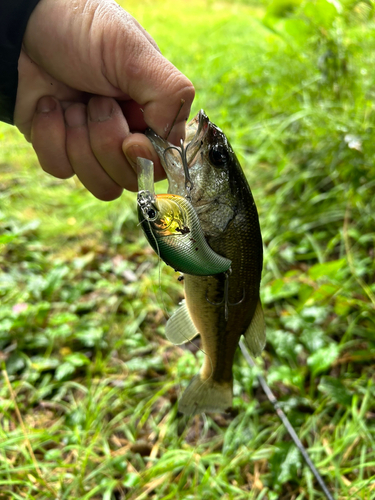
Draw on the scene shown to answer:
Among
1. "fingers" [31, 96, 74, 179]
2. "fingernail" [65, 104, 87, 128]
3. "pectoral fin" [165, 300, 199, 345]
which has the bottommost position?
"pectoral fin" [165, 300, 199, 345]

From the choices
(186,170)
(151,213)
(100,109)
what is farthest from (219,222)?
(100,109)

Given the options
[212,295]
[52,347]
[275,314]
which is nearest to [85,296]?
[52,347]

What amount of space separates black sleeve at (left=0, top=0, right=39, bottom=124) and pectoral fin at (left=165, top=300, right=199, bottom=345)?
3.40 ft

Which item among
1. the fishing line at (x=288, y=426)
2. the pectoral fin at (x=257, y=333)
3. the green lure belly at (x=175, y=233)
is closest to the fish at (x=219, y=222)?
the pectoral fin at (x=257, y=333)

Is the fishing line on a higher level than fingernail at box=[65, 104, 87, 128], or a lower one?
lower

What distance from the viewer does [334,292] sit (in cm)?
225

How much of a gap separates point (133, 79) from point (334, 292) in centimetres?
172

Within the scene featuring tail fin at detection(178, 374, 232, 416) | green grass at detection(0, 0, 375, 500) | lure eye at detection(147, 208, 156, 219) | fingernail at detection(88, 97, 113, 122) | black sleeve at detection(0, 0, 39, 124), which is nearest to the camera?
lure eye at detection(147, 208, 156, 219)

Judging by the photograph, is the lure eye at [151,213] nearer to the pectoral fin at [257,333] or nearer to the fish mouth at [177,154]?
the fish mouth at [177,154]

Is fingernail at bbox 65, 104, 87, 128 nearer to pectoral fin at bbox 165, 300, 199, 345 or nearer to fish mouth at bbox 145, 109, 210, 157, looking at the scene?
fish mouth at bbox 145, 109, 210, 157

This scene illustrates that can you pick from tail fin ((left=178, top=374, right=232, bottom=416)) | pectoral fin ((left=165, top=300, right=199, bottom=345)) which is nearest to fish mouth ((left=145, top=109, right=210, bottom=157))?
pectoral fin ((left=165, top=300, right=199, bottom=345))

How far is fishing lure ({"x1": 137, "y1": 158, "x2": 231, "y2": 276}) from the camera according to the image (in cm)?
96

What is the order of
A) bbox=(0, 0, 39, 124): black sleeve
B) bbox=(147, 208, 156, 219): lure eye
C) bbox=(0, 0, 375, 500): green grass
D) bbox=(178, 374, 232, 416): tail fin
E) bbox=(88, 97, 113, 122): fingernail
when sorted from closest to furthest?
bbox=(147, 208, 156, 219): lure eye
bbox=(0, 0, 39, 124): black sleeve
bbox=(88, 97, 113, 122): fingernail
bbox=(178, 374, 232, 416): tail fin
bbox=(0, 0, 375, 500): green grass

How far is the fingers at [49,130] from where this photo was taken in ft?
4.62
